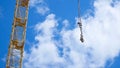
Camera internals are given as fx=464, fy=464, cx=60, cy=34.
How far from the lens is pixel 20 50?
8981 centimetres

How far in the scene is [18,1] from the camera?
9194cm

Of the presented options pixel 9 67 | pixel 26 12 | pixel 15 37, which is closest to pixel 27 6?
pixel 26 12

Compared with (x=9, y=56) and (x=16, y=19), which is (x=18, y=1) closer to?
(x=16, y=19)

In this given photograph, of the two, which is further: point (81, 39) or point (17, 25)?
point (17, 25)

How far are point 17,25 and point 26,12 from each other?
3.54 metres

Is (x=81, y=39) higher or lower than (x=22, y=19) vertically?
lower

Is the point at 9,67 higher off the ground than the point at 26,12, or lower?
lower

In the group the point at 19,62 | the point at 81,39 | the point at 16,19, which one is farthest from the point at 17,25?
the point at 81,39

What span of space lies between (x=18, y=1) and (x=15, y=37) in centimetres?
742

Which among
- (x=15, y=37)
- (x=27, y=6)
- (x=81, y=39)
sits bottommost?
(x=81, y=39)

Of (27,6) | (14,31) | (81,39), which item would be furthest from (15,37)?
(81,39)

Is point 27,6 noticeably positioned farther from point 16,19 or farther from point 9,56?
point 9,56

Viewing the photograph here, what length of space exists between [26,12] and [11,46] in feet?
25.1

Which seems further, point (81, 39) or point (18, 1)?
point (18, 1)
